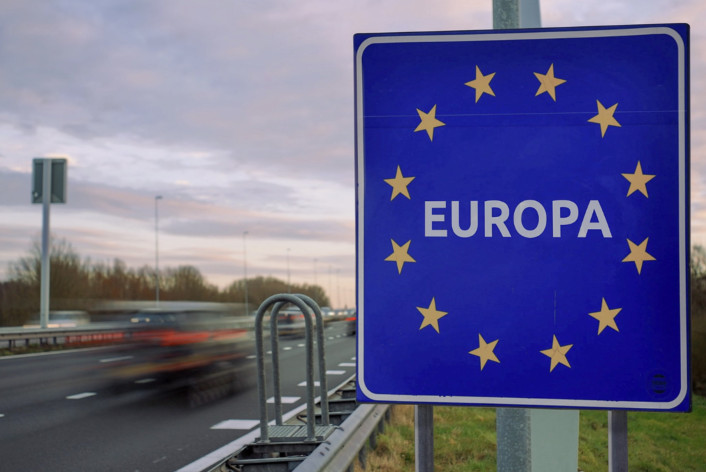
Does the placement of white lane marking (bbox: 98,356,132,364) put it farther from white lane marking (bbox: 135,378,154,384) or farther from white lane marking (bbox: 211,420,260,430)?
white lane marking (bbox: 211,420,260,430)

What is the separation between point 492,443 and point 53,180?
28.9 m

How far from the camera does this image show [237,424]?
10.6 m

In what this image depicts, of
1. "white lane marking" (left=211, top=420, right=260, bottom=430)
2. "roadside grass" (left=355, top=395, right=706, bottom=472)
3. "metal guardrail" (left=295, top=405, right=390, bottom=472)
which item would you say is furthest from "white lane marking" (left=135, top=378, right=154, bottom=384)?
"metal guardrail" (left=295, top=405, right=390, bottom=472)

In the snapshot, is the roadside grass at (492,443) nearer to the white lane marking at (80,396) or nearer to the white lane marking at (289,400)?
the white lane marking at (289,400)

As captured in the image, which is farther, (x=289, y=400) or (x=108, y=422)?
(x=289, y=400)

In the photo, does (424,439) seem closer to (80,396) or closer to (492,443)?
(492,443)

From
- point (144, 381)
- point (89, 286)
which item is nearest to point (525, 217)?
point (144, 381)

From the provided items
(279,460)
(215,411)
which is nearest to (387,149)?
(279,460)

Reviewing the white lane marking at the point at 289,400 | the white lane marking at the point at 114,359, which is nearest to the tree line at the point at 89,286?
the white lane marking at the point at 114,359

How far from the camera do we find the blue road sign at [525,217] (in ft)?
7.13

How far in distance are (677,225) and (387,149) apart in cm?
88

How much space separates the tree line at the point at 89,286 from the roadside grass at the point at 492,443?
4986 cm

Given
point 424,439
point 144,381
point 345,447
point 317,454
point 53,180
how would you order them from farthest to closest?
point 53,180
point 144,381
point 345,447
point 317,454
point 424,439

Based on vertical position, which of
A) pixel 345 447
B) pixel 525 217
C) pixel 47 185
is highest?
pixel 47 185
